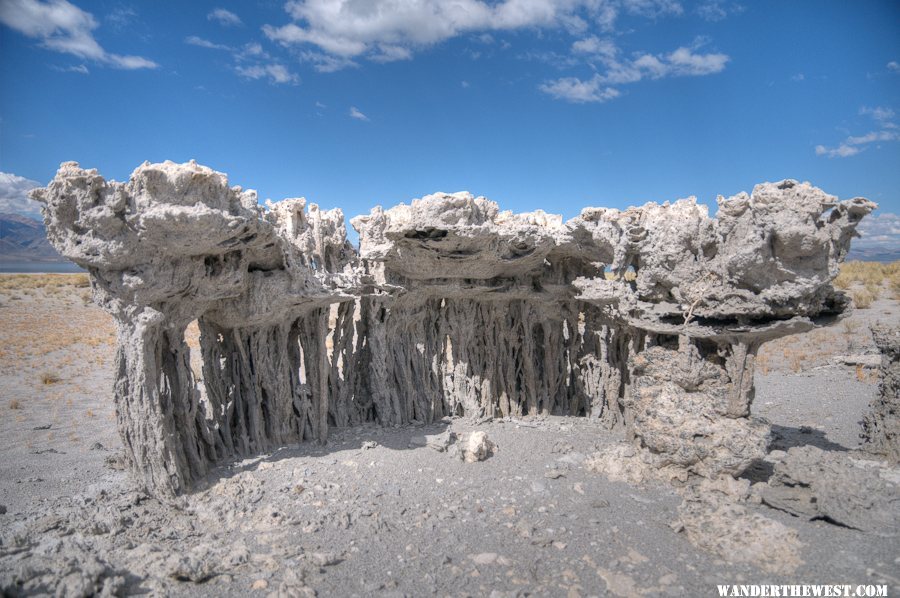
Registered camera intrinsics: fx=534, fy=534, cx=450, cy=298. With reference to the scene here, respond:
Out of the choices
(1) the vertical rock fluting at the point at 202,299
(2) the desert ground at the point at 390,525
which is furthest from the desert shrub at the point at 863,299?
(1) the vertical rock fluting at the point at 202,299

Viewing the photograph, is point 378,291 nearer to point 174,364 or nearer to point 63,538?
point 174,364

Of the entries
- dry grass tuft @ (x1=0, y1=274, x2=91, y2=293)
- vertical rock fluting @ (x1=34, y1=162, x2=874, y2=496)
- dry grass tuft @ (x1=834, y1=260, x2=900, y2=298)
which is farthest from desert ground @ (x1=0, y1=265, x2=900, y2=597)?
dry grass tuft @ (x1=0, y1=274, x2=91, y2=293)

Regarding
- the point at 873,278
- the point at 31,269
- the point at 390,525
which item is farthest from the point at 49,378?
the point at 31,269

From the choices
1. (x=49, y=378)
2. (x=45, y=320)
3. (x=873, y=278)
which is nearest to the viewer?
(x=49, y=378)

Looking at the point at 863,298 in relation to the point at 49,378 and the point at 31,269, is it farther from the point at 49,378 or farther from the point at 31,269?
the point at 31,269

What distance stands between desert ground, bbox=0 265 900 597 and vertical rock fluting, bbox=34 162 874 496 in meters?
0.57

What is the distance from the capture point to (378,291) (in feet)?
27.2

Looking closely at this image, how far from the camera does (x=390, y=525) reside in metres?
5.57

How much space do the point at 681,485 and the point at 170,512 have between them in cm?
581

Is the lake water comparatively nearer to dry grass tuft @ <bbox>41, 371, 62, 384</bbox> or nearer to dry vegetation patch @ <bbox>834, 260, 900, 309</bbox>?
dry grass tuft @ <bbox>41, 371, 62, 384</bbox>

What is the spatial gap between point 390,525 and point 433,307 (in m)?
4.13

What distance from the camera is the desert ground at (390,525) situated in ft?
14.9

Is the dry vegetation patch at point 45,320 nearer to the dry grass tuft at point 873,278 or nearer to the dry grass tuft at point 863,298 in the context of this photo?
the dry grass tuft at point 863,298

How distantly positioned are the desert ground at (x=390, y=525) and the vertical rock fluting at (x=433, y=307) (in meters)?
0.57
